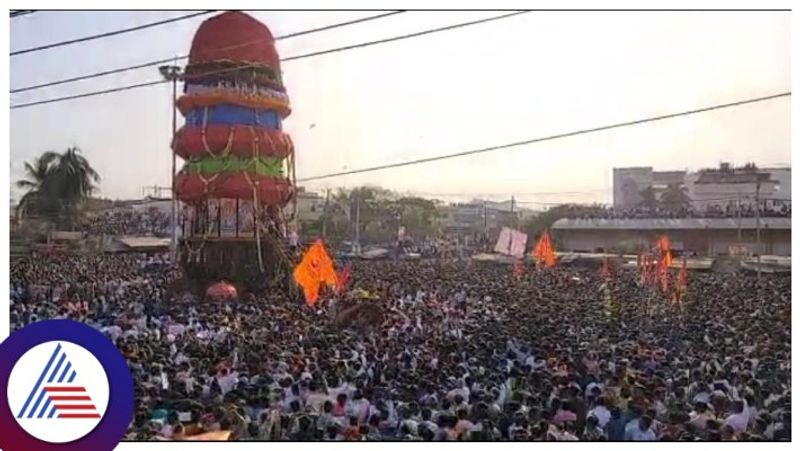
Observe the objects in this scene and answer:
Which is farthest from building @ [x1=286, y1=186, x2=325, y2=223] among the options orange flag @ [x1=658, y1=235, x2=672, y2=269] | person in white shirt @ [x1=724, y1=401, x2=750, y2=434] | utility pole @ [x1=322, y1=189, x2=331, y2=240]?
person in white shirt @ [x1=724, y1=401, x2=750, y2=434]

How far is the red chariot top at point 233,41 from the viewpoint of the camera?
4.73 m

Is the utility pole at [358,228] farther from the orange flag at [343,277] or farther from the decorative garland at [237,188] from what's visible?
the decorative garland at [237,188]

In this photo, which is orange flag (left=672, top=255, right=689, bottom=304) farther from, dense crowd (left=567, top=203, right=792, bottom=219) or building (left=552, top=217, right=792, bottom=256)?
dense crowd (left=567, top=203, right=792, bottom=219)

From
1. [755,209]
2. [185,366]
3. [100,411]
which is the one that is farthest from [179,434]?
[755,209]

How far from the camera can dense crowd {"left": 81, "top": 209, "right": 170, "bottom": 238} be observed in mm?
4797

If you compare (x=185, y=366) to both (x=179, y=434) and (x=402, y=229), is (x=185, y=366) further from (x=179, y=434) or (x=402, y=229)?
(x=402, y=229)

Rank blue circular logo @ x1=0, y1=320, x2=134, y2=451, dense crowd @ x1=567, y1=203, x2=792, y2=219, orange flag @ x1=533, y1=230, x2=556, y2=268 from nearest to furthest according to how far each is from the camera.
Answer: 1. blue circular logo @ x1=0, y1=320, x2=134, y2=451
2. dense crowd @ x1=567, y1=203, x2=792, y2=219
3. orange flag @ x1=533, y1=230, x2=556, y2=268

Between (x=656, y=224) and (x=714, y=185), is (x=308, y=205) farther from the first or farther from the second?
(x=714, y=185)

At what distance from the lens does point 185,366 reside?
4.78 m

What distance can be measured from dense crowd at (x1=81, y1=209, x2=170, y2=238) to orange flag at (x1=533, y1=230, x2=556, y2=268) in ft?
6.06

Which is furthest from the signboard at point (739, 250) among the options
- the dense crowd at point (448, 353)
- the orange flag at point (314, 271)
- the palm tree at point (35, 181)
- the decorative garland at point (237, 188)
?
the palm tree at point (35, 181)

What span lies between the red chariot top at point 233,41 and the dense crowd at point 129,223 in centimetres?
79

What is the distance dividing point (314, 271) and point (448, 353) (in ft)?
2.57

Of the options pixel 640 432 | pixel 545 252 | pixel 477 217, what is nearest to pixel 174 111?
Answer: pixel 477 217
